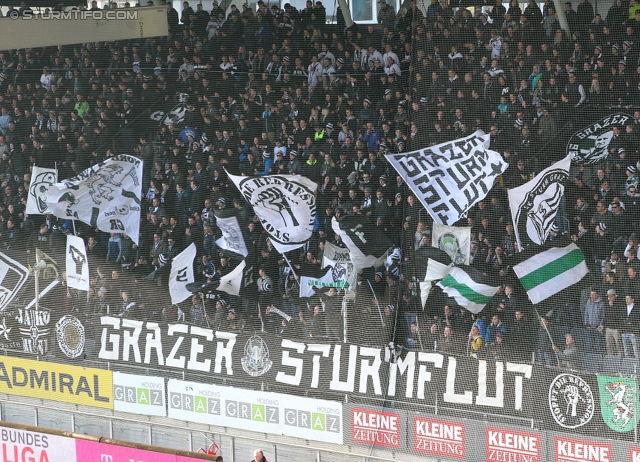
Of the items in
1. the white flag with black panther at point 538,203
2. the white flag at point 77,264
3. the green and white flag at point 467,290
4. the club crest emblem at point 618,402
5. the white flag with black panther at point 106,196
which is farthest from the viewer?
the white flag at point 77,264

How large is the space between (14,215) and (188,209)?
97.1 inches

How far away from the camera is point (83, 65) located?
11359mm

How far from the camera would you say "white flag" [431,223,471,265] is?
8983 millimetres

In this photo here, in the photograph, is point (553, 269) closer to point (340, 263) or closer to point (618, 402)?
point (618, 402)

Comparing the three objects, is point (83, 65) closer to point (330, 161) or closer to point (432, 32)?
point (330, 161)

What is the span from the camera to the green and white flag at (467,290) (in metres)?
8.84

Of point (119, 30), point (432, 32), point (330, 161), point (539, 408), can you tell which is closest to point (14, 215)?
point (119, 30)

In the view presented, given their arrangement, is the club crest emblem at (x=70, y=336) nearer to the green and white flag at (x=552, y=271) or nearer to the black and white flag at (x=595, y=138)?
the green and white flag at (x=552, y=271)

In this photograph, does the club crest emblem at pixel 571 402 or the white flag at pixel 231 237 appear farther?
the white flag at pixel 231 237

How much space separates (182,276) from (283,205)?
4.93 feet

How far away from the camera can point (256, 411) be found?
9547mm

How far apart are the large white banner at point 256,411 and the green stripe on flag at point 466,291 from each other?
67.9 inches

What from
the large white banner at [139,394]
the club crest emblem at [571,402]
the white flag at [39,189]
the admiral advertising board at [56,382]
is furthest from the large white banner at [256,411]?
the white flag at [39,189]
